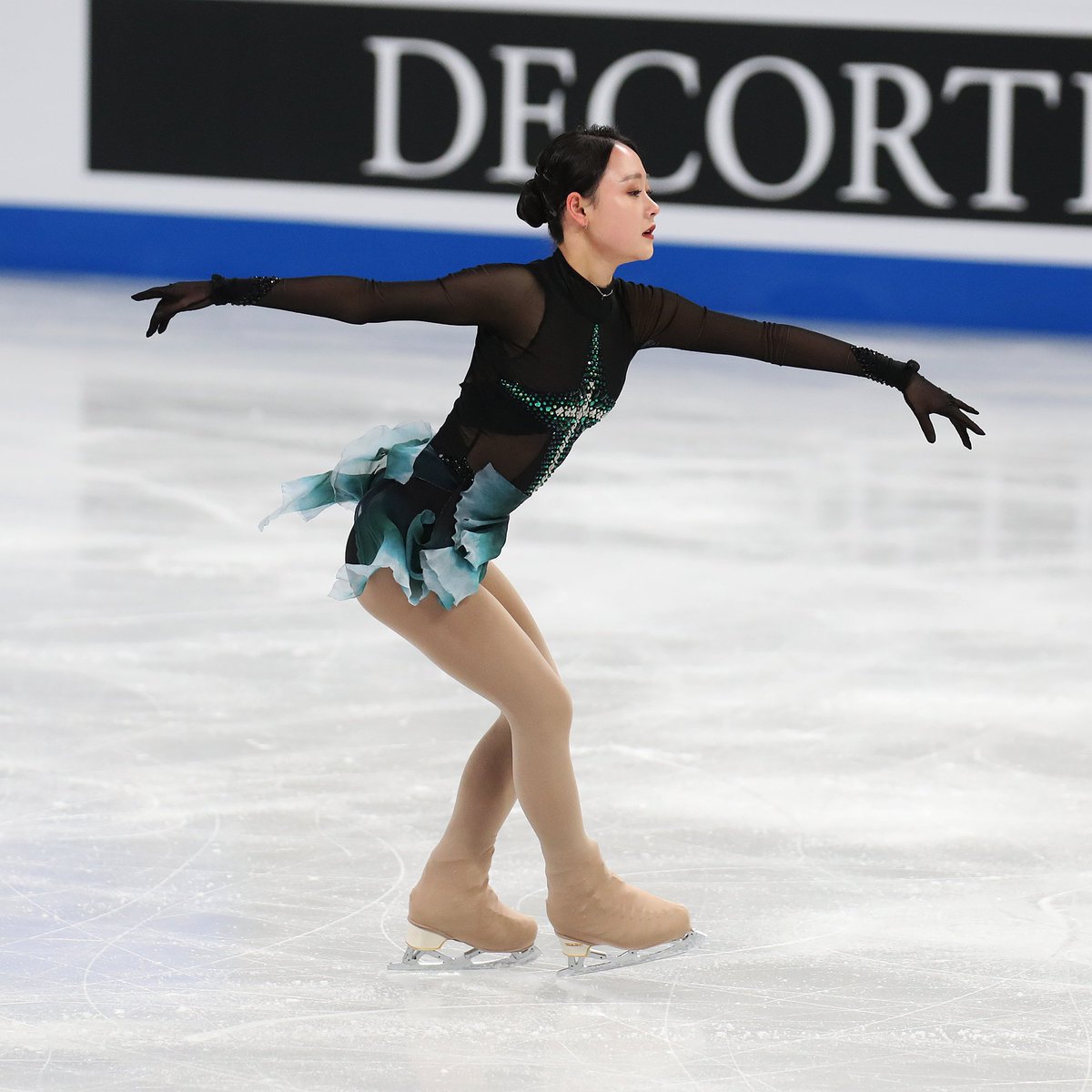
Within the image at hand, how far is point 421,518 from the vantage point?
311 centimetres

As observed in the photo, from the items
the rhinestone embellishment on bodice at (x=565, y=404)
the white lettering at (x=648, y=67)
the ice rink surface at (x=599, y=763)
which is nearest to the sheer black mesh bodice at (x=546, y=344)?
the rhinestone embellishment on bodice at (x=565, y=404)

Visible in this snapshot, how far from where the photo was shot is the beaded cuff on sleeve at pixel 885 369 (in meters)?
3.20

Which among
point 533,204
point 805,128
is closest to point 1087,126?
point 805,128

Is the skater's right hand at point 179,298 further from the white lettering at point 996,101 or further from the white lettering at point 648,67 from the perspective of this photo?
the white lettering at point 996,101


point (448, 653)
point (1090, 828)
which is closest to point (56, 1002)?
point (448, 653)

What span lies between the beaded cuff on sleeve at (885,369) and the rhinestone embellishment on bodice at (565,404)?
41 cm

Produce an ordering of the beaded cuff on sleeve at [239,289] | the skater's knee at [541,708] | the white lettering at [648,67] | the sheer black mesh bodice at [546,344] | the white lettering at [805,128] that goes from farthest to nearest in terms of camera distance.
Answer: the white lettering at [648,67] → the white lettering at [805,128] → the skater's knee at [541,708] → the sheer black mesh bodice at [546,344] → the beaded cuff on sleeve at [239,289]

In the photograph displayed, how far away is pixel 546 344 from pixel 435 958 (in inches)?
40.4


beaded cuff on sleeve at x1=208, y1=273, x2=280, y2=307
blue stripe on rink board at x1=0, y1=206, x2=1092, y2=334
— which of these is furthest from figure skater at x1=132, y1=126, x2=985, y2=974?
blue stripe on rink board at x1=0, y1=206, x2=1092, y2=334

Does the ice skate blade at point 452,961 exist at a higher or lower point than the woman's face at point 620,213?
lower

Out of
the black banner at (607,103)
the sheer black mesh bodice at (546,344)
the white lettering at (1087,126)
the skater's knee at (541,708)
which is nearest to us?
the sheer black mesh bodice at (546,344)

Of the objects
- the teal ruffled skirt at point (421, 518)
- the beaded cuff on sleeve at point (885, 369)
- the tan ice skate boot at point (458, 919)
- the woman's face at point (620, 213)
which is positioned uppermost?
the woman's face at point (620, 213)

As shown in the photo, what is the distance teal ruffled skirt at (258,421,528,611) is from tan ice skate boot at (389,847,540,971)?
49 centimetres

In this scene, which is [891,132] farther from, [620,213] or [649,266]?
[620,213]
